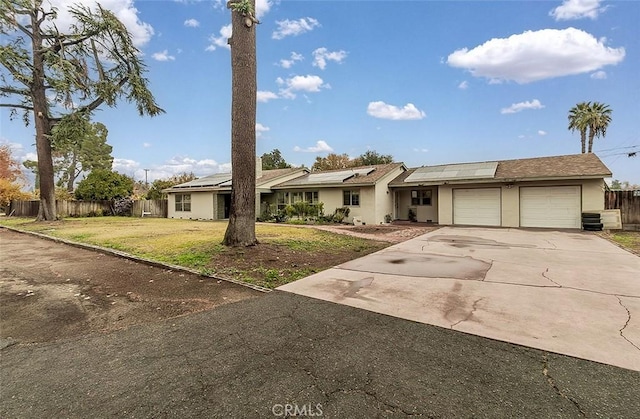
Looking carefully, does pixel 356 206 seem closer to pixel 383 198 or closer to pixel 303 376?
pixel 383 198

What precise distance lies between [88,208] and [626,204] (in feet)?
123

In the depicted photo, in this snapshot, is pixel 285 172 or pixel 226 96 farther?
pixel 285 172

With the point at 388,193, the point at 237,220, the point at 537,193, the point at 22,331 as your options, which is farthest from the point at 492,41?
the point at 22,331

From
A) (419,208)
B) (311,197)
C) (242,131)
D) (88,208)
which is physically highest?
(242,131)

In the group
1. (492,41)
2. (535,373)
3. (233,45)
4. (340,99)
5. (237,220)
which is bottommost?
(535,373)

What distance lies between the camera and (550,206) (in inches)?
579

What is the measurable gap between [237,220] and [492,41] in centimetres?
1746

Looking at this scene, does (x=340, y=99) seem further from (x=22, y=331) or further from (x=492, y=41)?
(x=22, y=331)

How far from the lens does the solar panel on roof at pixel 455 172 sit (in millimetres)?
16297

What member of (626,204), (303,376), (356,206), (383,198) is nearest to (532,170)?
(626,204)

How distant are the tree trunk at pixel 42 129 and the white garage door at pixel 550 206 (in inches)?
1104

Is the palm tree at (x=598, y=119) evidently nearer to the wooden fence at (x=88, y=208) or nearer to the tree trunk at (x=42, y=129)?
the wooden fence at (x=88, y=208)

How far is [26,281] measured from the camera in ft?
18.2

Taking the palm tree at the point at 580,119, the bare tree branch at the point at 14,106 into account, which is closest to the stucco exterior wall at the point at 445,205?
the palm tree at the point at 580,119
